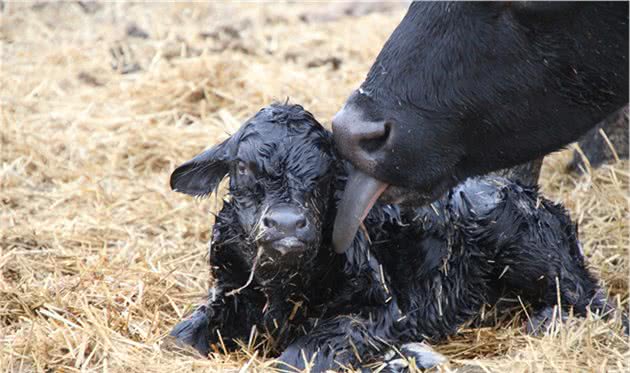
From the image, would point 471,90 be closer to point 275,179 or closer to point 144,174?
point 275,179

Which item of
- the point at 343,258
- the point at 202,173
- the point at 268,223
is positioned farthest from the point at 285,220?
the point at 202,173

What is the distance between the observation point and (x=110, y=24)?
10305mm

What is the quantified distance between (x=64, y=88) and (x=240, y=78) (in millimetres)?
1561

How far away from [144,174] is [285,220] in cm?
322

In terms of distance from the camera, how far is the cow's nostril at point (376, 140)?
3609 millimetres

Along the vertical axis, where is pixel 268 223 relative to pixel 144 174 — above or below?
above

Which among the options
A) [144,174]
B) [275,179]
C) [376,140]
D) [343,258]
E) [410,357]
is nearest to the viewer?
[376,140]

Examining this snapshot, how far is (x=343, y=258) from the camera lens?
14.3 feet

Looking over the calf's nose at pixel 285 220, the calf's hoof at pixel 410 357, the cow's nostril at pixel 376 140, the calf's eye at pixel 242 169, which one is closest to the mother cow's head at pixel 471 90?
the cow's nostril at pixel 376 140

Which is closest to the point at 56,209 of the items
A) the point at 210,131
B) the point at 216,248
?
the point at 210,131

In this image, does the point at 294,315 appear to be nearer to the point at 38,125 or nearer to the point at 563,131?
the point at 563,131

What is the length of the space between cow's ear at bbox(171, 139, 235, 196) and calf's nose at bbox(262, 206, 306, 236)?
2.02 feet

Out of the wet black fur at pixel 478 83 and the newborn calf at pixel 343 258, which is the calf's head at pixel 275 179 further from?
the wet black fur at pixel 478 83

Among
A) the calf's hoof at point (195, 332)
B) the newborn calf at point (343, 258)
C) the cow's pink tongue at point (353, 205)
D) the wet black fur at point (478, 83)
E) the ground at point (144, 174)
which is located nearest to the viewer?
the wet black fur at point (478, 83)
